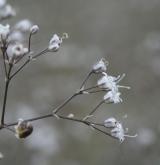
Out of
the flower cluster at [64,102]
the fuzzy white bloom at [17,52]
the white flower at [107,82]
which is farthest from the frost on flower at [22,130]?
the white flower at [107,82]

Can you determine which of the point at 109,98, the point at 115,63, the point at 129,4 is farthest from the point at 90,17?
the point at 109,98

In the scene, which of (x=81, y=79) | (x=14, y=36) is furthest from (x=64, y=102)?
(x=81, y=79)

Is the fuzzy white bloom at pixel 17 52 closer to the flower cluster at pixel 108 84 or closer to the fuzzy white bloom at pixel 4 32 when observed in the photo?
the fuzzy white bloom at pixel 4 32

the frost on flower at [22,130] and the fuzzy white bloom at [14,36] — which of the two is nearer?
the frost on flower at [22,130]

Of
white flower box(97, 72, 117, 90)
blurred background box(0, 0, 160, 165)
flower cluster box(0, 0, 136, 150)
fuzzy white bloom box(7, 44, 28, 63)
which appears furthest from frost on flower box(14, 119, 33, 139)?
blurred background box(0, 0, 160, 165)

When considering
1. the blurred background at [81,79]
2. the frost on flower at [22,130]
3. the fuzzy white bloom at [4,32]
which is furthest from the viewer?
the blurred background at [81,79]

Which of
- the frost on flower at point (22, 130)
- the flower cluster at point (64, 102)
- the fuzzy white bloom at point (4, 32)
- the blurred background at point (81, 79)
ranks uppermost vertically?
the fuzzy white bloom at point (4, 32)

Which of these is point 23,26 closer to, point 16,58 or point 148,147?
point 16,58

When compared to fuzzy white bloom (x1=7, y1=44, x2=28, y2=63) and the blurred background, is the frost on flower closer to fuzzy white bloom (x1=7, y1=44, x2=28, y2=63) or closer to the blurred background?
fuzzy white bloom (x1=7, y1=44, x2=28, y2=63)

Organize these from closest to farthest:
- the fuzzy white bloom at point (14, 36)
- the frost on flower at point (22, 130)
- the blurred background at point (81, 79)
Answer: the frost on flower at point (22, 130), the fuzzy white bloom at point (14, 36), the blurred background at point (81, 79)
